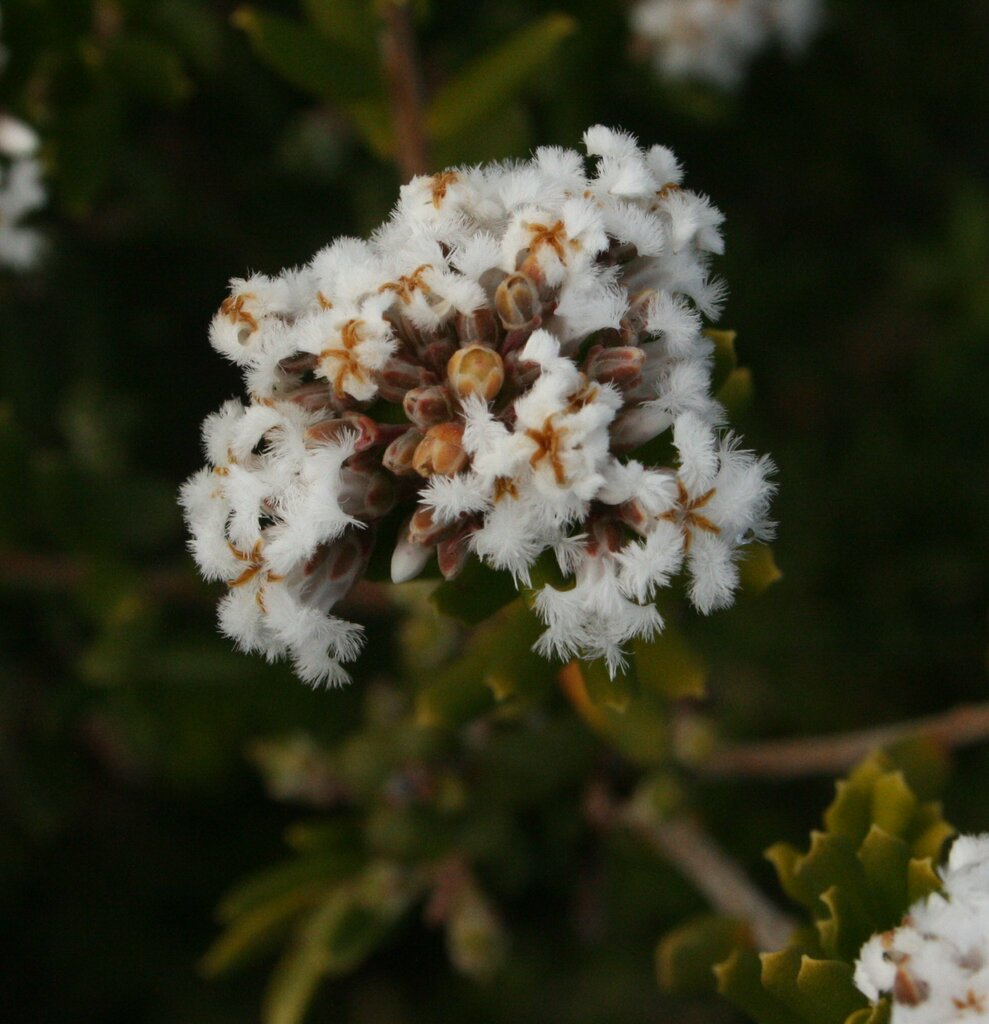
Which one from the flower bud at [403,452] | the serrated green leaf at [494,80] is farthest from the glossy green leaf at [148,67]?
the flower bud at [403,452]

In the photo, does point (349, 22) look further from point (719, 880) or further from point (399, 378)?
point (719, 880)

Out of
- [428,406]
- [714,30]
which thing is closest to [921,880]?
[428,406]

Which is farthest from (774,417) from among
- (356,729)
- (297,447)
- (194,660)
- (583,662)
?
(297,447)

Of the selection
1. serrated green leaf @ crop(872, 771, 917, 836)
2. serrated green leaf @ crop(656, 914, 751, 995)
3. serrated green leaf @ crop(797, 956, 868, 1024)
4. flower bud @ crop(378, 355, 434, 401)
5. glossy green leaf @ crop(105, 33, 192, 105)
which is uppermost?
glossy green leaf @ crop(105, 33, 192, 105)

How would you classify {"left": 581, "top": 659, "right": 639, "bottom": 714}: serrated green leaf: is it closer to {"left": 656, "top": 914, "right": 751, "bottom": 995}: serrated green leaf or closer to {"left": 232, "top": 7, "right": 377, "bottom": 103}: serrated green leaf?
{"left": 656, "top": 914, "right": 751, "bottom": 995}: serrated green leaf

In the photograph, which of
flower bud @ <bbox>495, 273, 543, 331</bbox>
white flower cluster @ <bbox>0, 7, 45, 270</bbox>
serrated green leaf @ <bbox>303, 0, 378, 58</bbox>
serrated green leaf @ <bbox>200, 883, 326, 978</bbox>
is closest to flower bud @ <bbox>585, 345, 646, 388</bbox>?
flower bud @ <bbox>495, 273, 543, 331</bbox>

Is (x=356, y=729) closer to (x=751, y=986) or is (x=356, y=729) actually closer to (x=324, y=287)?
(x=751, y=986)
